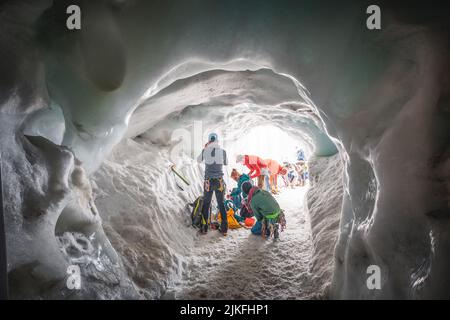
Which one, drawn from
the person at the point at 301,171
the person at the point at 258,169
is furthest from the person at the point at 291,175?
the person at the point at 258,169

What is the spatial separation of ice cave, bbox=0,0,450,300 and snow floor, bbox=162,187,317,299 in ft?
0.08

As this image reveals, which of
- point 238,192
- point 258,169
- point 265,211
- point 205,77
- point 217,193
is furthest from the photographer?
point 258,169

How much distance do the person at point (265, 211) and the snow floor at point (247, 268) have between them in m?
0.17

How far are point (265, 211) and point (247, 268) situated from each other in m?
1.10

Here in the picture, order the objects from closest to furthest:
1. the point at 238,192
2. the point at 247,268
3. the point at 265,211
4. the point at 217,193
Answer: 1. the point at 247,268
2. the point at 265,211
3. the point at 217,193
4. the point at 238,192

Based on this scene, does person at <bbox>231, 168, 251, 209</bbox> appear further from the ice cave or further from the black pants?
the ice cave

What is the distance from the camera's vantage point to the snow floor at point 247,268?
327 centimetres

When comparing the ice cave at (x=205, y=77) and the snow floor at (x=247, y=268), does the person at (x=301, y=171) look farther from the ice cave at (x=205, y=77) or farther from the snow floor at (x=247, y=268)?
the ice cave at (x=205, y=77)

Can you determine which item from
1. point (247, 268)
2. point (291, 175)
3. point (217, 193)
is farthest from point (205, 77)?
point (291, 175)

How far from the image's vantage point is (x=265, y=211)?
464 centimetres

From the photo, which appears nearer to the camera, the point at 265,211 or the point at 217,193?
the point at 265,211

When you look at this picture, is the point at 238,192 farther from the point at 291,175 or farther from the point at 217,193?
the point at 291,175

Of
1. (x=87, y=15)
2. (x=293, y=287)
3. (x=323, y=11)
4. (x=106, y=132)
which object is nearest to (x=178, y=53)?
(x=87, y=15)

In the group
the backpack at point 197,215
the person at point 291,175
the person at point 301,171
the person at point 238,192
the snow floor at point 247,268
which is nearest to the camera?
the snow floor at point 247,268
